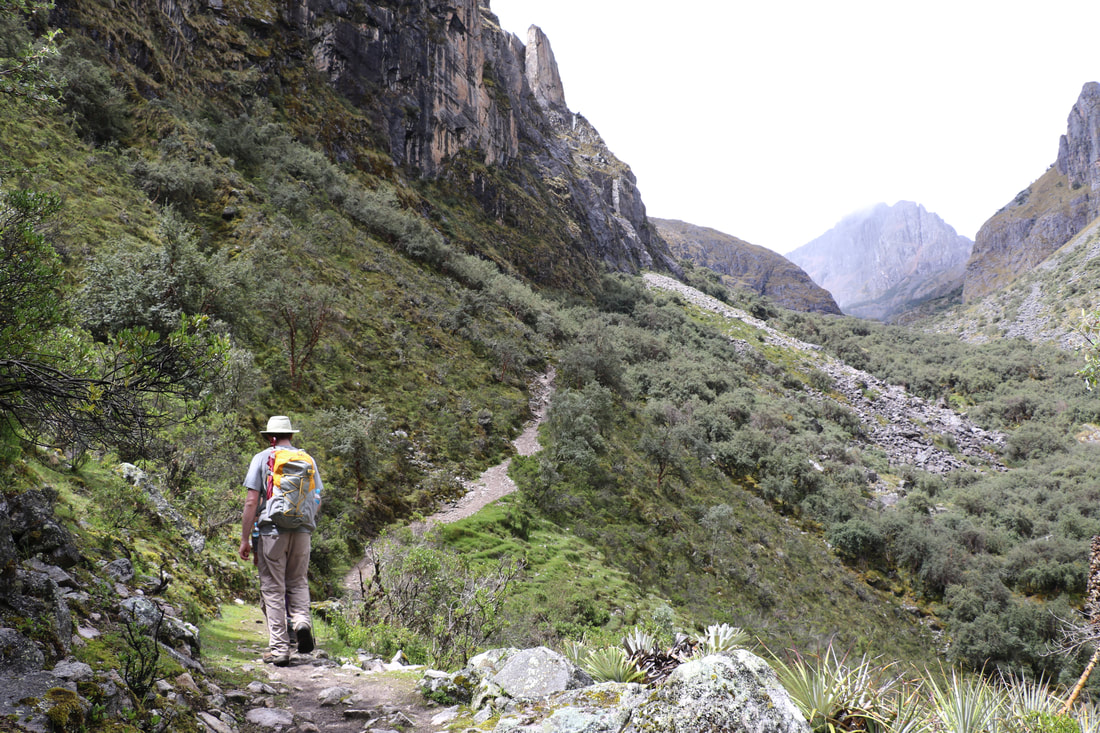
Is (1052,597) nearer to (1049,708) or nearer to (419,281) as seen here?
(1049,708)

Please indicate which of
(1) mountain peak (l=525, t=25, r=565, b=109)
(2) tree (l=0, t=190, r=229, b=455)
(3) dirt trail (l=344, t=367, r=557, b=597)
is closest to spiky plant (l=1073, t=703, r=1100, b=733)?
(2) tree (l=0, t=190, r=229, b=455)

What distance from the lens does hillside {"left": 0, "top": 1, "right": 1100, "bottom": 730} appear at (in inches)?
139

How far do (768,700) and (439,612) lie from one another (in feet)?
17.4

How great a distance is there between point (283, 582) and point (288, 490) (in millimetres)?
939

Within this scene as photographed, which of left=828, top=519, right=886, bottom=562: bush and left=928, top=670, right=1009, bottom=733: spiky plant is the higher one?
left=928, top=670, right=1009, bottom=733: spiky plant

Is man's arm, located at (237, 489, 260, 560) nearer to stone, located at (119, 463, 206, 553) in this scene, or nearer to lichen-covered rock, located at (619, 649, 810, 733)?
stone, located at (119, 463, 206, 553)

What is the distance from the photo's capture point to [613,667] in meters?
3.57

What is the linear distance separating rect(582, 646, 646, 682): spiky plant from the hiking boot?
2.91m

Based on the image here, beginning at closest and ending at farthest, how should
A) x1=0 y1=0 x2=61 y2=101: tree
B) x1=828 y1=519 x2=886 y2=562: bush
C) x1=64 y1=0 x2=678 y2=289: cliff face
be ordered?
x1=0 y1=0 x2=61 y2=101: tree
x1=828 y1=519 x2=886 y2=562: bush
x1=64 y1=0 x2=678 y2=289: cliff face

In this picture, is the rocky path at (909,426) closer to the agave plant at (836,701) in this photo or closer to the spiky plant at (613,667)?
the agave plant at (836,701)

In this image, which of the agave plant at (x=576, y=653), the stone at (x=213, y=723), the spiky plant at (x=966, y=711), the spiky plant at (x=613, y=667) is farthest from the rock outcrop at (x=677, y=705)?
the stone at (x=213, y=723)

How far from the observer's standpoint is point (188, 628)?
3.94m

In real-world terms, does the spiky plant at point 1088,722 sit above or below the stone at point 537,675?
above

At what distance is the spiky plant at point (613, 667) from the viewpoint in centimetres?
346
